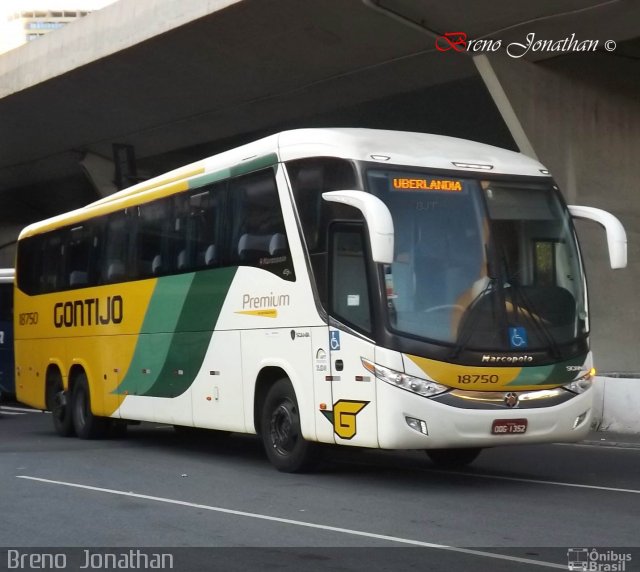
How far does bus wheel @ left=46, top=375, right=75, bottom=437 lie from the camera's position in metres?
18.5

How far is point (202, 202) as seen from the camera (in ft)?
47.1

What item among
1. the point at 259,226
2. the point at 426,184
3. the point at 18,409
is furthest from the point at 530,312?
the point at 18,409

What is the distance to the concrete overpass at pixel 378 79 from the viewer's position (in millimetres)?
20875

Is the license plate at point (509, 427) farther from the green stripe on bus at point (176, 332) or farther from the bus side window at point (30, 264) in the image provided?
the bus side window at point (30, 264)

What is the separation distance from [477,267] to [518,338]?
0.75m

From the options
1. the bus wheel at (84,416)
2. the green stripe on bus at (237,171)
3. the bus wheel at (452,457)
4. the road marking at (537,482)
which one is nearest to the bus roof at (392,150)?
the green stripe on bus at (237,171)

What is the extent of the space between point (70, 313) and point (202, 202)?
5036mm

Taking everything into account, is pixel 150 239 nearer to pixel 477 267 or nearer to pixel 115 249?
pixel 115 249

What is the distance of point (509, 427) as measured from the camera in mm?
11023

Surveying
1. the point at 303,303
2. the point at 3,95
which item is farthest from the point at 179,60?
the point at 303,303
